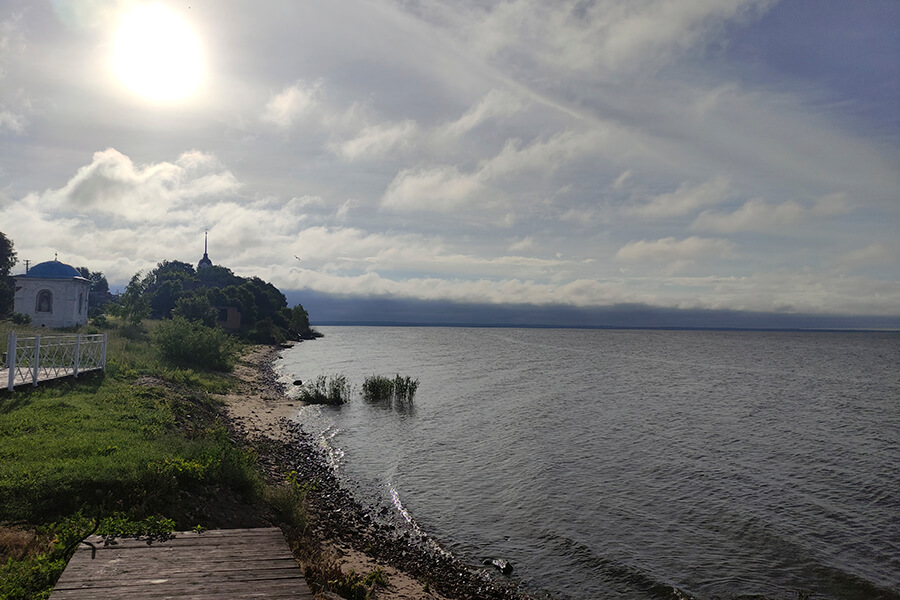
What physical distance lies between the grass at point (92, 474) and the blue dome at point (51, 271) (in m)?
39.4

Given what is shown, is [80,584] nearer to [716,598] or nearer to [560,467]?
[716,598]

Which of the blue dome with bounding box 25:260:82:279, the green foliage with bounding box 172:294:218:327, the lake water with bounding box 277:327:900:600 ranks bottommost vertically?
the lake water with bounding box 277:327:900:600

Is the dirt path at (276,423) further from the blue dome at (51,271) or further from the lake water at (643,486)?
the blue dome at (51,271)

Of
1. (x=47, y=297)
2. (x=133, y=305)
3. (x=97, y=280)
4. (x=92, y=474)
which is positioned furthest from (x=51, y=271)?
(x=97, y=280)

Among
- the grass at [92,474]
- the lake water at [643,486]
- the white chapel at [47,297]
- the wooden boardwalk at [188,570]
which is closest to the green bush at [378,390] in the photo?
the lake water at [643,486]

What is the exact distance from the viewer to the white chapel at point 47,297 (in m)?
53.1

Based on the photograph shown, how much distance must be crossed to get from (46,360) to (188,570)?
90.2ft

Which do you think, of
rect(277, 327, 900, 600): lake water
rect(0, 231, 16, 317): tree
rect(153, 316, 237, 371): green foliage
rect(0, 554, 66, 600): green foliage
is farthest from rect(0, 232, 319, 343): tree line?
rect(0, 554, 66, 600): green foliage

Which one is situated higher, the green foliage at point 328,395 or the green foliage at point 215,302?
the green foliage at point 215,302

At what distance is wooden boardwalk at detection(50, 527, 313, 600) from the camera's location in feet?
22.8

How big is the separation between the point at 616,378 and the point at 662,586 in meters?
55.6

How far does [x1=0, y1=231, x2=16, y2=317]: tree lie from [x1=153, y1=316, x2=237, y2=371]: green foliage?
3481cm

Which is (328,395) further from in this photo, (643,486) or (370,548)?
Result: (370,548)

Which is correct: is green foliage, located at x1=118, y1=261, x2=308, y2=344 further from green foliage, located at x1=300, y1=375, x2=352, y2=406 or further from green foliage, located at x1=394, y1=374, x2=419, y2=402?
green foliage, located at x1=394, y1=374, x2=419, y2=402
